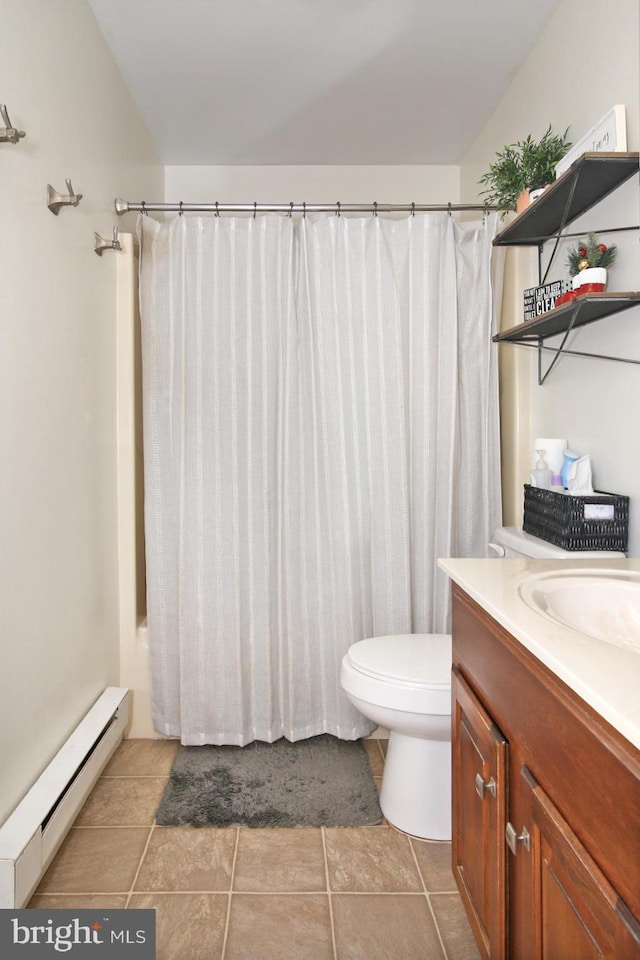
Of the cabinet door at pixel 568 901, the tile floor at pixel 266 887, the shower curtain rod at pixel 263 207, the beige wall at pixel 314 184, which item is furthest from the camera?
the beige wall at pixel 314 184

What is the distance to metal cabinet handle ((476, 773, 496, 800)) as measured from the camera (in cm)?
110

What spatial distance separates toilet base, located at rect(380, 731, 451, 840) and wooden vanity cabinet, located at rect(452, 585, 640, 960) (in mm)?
371

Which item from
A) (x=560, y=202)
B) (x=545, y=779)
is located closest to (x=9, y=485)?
(x=545, y=779)

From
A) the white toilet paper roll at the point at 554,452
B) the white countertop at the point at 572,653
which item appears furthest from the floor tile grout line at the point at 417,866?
the white toilet paper roll at the point at 554,452

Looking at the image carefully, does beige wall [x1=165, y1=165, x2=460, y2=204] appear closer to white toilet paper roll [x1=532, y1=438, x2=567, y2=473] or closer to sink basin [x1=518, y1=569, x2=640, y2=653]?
white toilet paper roll [x1=532, y1=438, x2=567, y2=473]

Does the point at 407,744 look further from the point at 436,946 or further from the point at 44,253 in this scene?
the point at 44,253

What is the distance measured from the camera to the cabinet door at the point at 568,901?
0.69 metres

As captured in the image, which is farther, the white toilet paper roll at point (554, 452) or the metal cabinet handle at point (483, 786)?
the white toilet paper roll at point (554, 452)

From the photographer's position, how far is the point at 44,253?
166cm

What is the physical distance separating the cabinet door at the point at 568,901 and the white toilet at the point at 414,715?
74 centimetres

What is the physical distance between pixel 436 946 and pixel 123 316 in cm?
211

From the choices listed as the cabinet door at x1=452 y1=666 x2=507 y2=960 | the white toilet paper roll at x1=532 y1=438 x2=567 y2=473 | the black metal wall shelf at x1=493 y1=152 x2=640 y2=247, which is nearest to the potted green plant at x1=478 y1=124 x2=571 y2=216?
the black metal wall shelf at x1=493 y1=152 x2=640 y2=247

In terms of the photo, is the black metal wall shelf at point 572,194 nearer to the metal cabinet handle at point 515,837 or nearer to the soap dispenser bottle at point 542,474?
the soap dispenser bottle at point 542,474

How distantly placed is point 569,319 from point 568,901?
1.41 meters
